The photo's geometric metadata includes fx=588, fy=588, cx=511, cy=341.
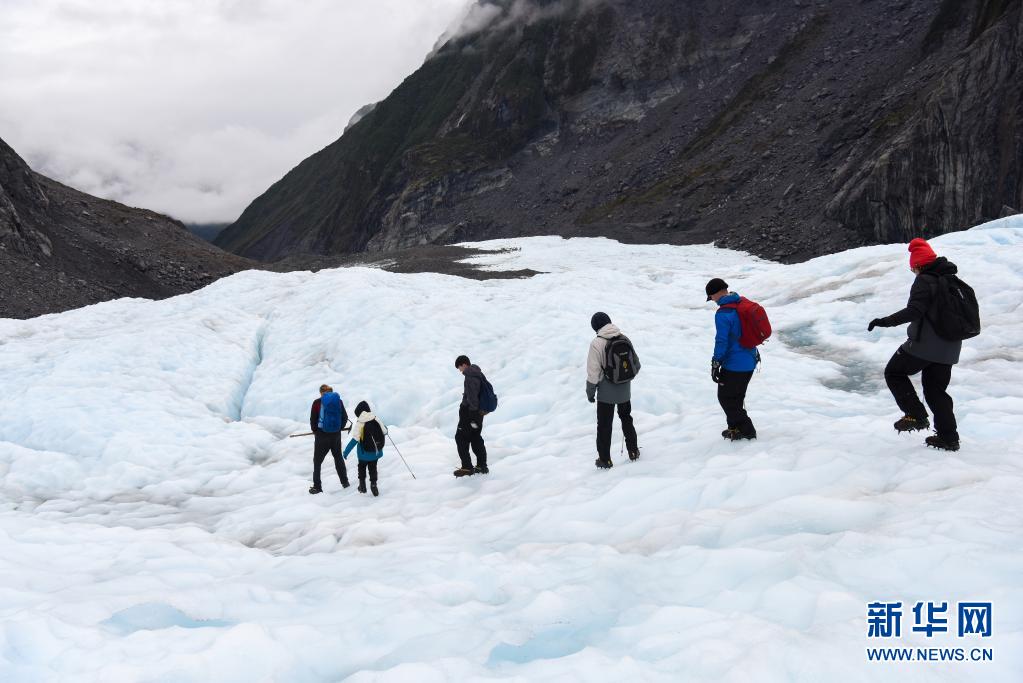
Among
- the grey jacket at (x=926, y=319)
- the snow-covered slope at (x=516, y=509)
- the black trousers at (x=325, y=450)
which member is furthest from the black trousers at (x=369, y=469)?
the grey jacket at (x=926, y=319)

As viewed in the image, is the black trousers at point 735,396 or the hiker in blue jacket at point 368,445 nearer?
the black trousers at point 735,396

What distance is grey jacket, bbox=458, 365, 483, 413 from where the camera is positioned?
11.1 metres

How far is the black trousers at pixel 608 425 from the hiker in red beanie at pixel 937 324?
380 cm

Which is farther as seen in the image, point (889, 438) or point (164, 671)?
point (889, 438)

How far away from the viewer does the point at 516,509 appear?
30.8 ft

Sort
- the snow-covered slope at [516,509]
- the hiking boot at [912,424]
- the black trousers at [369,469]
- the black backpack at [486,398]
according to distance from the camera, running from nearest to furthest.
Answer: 1. the snow-covered slope at [516,509]
2. the hiking boot at [912,424]
3. the black backpack at [486,398]
4. the black trousers at [369,469]

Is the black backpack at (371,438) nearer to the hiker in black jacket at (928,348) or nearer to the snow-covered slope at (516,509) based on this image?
the snow-covered slope at (516,509)

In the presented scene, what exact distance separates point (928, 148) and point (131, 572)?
57754mm

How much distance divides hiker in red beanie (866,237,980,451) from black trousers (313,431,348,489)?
9.97 meters

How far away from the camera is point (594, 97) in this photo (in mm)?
119125

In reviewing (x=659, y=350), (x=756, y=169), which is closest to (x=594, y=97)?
(x=756, y=169)

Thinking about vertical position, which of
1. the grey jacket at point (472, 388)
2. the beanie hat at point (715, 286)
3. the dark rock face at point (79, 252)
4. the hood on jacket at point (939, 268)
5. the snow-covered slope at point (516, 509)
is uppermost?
the dark rock face at point (79, 252)

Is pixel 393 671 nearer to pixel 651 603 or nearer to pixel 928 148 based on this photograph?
pixel 651 603

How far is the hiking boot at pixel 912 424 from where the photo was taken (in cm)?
823
